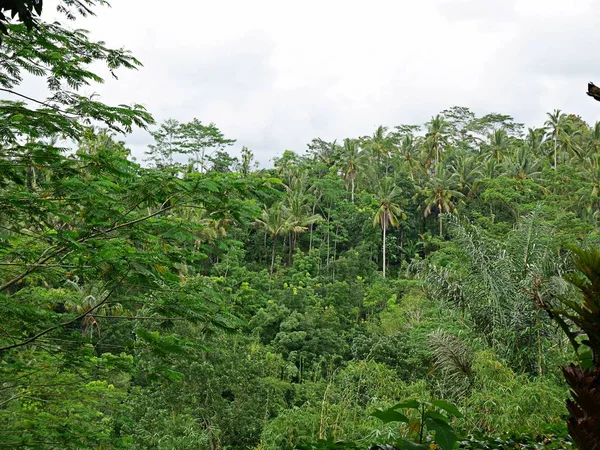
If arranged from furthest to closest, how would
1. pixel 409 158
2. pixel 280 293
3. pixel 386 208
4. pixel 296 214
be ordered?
pixel 409 158
pixel 296 214
pixel 386 208
pixel 280 293

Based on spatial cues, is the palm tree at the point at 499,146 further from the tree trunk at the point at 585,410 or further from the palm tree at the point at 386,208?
the tree trunk at the point at 585,410

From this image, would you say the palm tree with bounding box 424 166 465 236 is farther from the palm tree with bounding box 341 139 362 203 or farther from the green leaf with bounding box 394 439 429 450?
the green leaf with bounding box 394 439 429 450

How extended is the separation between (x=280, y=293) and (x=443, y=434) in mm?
21369

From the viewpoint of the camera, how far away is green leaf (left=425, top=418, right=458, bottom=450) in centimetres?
131

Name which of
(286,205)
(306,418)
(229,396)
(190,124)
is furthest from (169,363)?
(190,124)

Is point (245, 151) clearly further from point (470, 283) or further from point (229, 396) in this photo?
point (470, 283)

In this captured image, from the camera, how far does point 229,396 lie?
14516 millimetres

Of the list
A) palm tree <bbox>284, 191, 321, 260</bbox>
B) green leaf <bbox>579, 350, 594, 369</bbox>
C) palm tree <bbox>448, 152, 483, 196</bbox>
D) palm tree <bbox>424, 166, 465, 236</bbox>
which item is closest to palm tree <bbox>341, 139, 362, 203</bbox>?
palm tree <bbox>284, 191, 321, 260</bbox>

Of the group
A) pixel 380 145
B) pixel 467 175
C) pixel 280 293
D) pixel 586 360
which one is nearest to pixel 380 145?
pixel 380 145

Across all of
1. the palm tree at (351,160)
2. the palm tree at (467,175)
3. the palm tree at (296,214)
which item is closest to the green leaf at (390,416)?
the palm tree at (296,214)

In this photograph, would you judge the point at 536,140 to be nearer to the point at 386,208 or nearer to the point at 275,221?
the point at 386,208

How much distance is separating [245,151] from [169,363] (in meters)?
28.0

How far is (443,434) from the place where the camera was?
1.33m

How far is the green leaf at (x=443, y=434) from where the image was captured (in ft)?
4.31
